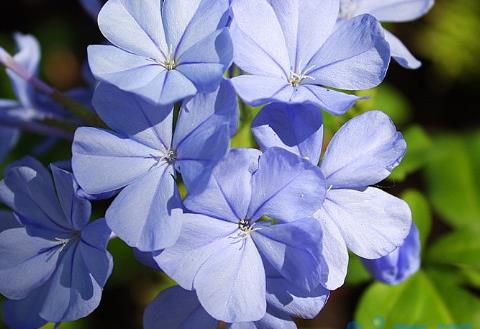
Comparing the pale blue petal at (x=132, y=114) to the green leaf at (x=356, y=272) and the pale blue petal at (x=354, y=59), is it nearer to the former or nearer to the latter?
the pale blue petal at (x=354, y=59)

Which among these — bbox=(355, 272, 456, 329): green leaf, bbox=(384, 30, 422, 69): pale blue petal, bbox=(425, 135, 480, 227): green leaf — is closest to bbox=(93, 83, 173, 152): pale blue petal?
bbox=(384, 30, 422, 69): pale blue petal

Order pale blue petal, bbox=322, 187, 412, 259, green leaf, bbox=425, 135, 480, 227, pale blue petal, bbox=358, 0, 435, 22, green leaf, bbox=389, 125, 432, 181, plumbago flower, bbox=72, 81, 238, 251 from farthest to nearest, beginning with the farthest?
1. green leaf, bbox=425, 135, 480, 227
2. green leaf, bbox=389, 125, 432, 181
3. pale blue petal, bbox=358, 0, 435, 22
4. pale blue petal, bbox=322, 187, 412, 259
5. plumbago flower, bbox=72, 81, 238, 251

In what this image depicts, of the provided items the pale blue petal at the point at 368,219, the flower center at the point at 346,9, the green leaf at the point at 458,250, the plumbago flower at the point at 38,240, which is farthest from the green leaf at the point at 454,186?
the plumbago flower at the point at 38,240

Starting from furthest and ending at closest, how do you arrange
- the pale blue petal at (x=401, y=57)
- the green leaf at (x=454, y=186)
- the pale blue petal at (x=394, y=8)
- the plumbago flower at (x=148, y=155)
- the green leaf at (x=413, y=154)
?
the green leaf at (x=454, y=186)
the green leaf at (x=413, y=154)
the pale blue petal at (x=394, y=8)
the pale blue petal at (x=401, y=57)
the plumbago flower at (x=148, y=155)

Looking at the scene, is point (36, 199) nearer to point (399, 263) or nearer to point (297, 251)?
point (297, 251)

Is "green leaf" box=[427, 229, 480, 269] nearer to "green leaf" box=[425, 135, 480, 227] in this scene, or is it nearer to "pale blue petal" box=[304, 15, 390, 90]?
"green leaf" box=[425, 135, 480, 227]
